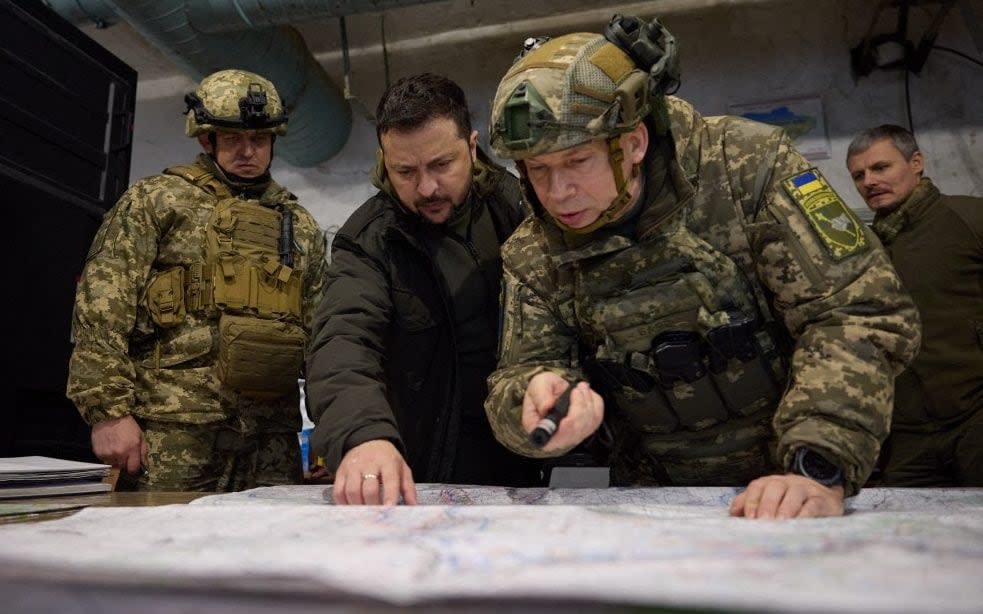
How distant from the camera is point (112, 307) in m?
1.77

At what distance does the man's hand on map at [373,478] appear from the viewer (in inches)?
40.3

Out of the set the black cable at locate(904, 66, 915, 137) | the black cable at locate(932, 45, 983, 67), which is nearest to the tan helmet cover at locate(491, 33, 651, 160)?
the black cable at locate(904, 66, 915, 137)

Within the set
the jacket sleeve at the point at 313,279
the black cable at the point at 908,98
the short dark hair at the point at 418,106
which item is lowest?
the jacket sleeve at the point at 313,279

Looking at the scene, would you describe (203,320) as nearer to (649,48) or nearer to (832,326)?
(649,48)

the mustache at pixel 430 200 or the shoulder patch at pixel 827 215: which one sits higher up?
the mustache at pixel 430 200

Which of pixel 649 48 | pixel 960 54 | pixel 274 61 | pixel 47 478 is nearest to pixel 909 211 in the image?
pixel 960 54

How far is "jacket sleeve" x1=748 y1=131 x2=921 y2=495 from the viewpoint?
0.89m

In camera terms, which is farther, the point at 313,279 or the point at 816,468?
the point at 313,279

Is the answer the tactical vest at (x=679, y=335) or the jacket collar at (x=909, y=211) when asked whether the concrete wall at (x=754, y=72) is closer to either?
the jacket collar at (x=909, y=211)

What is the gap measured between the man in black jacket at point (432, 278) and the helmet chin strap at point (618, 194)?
0.43 metres

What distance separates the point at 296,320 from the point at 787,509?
146cm

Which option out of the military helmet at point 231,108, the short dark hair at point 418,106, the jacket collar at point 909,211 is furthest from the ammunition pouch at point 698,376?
the jacket collar at point 909,211

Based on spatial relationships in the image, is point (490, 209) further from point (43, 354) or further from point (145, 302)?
point (43, 354)

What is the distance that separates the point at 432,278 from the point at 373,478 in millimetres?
620
